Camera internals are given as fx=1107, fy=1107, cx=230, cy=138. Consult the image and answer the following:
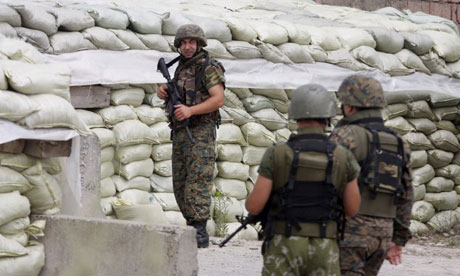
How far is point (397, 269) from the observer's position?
282 inches

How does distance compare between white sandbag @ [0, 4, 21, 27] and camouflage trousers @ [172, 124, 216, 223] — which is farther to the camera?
white sandbag @ [0, 4, 21, 27]

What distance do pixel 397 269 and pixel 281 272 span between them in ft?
9.97

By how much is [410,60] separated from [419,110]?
0.48 m

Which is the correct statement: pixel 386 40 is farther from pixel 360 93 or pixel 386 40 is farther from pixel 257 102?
pixel 360 93

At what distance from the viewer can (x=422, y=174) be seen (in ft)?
34.4

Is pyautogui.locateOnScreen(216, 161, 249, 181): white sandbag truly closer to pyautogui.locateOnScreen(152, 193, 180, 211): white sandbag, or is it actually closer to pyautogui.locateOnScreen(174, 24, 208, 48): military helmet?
pyautogui.locateOnScreen(152, 193, 180, 211): white sandbag

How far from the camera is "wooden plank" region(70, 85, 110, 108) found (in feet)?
25.2

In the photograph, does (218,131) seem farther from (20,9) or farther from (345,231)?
(345,231)

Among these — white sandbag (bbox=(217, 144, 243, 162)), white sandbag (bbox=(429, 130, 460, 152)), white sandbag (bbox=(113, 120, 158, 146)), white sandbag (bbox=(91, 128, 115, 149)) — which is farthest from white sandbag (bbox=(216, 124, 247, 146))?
white sandbag (bbox=(429, 130, 460, 152))

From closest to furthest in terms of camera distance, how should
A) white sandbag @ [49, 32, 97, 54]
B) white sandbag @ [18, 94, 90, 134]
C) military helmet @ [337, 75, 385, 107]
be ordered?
military helmet @ [337, 75, 385, 107] → white sandbag @ [18, 94, 90, 134] → white sandbag @ [49, 32, 97, 54]

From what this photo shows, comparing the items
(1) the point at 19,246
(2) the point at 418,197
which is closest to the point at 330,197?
(1) the point at 19,246

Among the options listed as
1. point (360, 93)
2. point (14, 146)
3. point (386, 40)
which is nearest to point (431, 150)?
point (386, 40)

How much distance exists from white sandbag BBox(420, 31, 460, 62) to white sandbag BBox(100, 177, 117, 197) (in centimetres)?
412

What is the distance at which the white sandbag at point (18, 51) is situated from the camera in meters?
6.07
